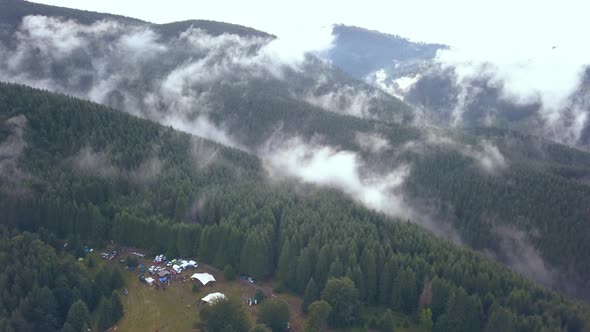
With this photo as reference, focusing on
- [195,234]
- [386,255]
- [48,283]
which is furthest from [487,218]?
[48,283]

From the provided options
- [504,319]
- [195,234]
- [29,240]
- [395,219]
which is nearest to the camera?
[504,319]

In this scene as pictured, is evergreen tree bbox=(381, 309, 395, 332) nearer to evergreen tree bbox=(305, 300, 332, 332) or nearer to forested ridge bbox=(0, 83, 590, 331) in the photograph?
forested ridge bbox=(0, 83, 590, 331)

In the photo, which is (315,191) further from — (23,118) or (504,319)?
(23,118)

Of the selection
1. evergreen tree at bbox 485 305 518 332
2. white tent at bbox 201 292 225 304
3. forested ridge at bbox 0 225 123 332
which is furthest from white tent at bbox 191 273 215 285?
evergreen tree at bbox 485 305 518 332

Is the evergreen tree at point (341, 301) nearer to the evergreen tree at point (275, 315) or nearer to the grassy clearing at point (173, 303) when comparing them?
the grassy clearing at point (173, 303)

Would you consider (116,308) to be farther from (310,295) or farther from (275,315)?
(310,295)

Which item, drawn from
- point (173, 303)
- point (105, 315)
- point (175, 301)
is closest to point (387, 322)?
point (175, 301)
